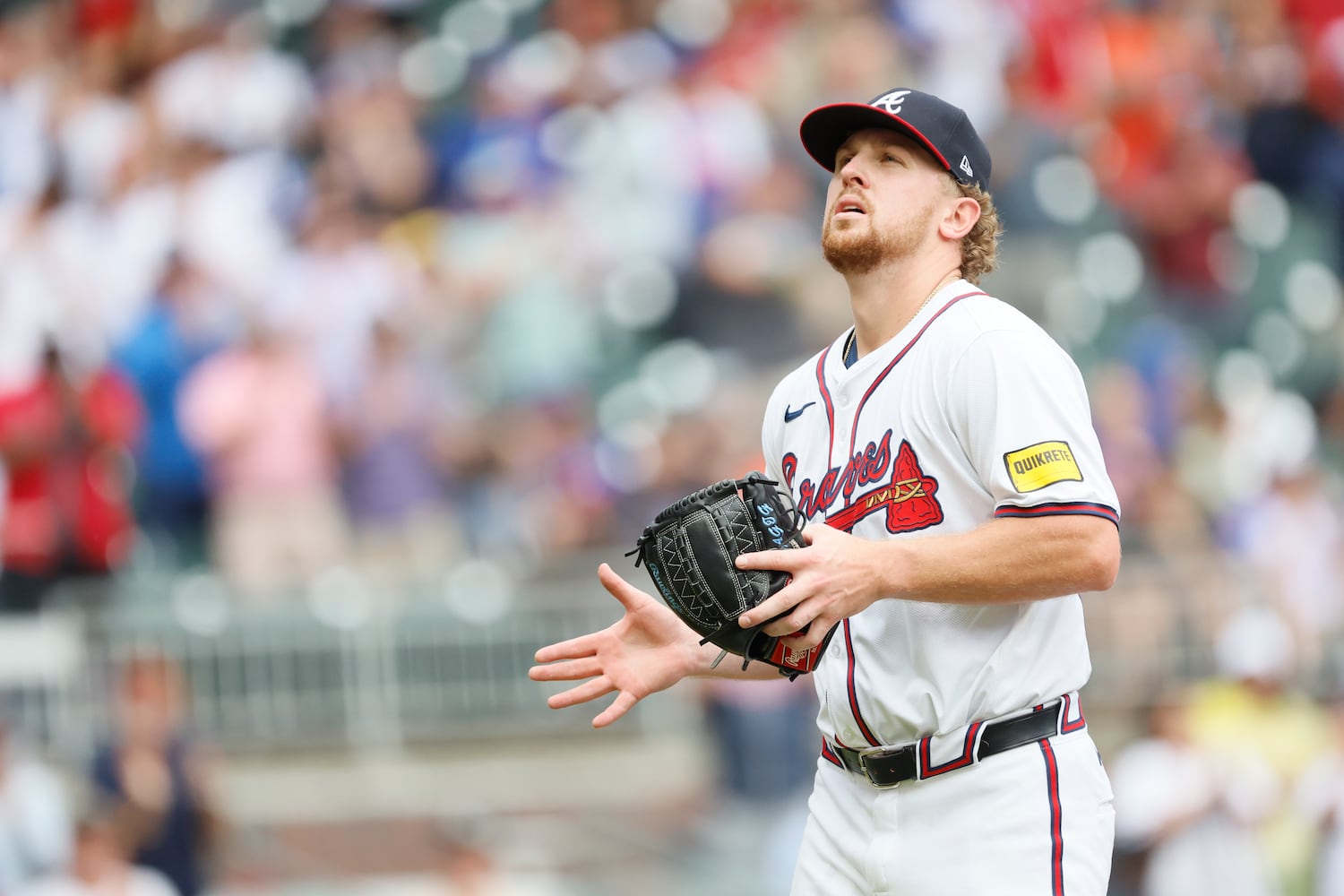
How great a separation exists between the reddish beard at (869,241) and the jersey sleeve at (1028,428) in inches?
A: 12.8

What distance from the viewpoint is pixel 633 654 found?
3.62m

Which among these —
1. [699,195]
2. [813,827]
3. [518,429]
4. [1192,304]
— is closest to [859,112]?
[813,827]

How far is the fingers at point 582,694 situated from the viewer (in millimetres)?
3377

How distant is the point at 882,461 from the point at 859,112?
719mm

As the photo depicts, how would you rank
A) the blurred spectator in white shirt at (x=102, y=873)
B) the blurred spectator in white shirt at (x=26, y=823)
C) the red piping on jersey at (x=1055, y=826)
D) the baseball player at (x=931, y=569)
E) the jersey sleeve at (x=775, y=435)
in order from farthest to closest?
the blurred spectator in white shirt at (x=26, y=823), the blurred spectator in white shirt at (x=102, y=873), the jersey sleeve at (x=775, y=435), the red piping on jersey at (x=1055, y=826), the baseball player at (x=931, y=569)

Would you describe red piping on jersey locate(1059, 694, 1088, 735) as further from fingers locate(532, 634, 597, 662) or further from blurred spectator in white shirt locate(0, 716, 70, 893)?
blurred spectator in white shirt locate(0, 716, 70, 893)

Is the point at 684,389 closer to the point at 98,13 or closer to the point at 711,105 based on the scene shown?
the point at 711,105

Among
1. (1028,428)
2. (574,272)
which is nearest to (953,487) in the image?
(1028,428)

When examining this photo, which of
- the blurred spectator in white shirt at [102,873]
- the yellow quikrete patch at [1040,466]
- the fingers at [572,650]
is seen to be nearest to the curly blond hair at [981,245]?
the yellow quikrete patch at [1040,466]

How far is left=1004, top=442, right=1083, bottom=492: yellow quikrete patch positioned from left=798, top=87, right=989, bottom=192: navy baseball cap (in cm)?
65

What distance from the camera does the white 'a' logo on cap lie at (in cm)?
339

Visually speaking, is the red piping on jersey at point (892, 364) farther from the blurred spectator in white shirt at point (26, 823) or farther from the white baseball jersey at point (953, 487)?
the blurred spectator in white shirt at point (26, 823)

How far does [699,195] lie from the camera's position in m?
10.9

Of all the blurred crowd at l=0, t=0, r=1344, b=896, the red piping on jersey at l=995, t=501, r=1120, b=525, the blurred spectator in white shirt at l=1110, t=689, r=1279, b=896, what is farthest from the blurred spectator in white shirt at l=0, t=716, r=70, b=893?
the red piping on jersey at l=995, t=501, r=1120, b=525
